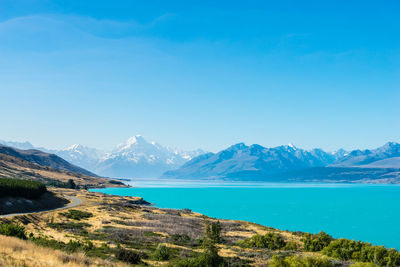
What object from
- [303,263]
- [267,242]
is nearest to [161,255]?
[303,263]

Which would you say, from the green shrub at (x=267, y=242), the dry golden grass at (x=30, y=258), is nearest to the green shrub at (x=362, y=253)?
the green shrub at (x=267, y=242)

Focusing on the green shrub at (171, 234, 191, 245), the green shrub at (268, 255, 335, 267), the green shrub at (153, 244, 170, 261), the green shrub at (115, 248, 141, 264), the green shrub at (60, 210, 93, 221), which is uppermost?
the green shrub at (268, 255, 335, 267)

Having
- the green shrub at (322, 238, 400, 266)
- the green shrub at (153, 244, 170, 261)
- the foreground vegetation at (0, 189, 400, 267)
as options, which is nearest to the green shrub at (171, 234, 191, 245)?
the foreground vegetation at (0, 189, 400, 267)

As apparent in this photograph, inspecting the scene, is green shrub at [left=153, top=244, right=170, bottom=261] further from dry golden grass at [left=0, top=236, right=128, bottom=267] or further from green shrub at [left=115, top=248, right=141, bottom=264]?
dry golden grass at [left=0, top=236, right=128, bottom=267]

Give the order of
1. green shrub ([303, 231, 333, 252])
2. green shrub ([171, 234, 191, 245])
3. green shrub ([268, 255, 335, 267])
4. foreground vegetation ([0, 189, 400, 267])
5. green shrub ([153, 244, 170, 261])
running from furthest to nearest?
1. green shrub ([303, 231, 333, 252])
2. green shrub ([171, 234, 191, 245])
3. green shrub ([153, 244, 170, 261])
4. foreground vegetation ([0, 189, 400, 267])
5. green shrub ([268, 255, 335, 267])

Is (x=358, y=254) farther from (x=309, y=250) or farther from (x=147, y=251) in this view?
(x=147, y=251)

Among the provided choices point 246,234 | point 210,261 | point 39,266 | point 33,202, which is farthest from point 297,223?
point 39,266

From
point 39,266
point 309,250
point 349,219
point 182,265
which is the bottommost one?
point 349,219

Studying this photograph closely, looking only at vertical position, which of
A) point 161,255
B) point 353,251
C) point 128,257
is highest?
point 128,257

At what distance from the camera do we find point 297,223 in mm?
94562

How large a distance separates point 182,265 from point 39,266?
12.4 metres

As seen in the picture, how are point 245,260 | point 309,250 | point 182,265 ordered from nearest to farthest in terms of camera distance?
point 182,265, point 245,260, point 309,250

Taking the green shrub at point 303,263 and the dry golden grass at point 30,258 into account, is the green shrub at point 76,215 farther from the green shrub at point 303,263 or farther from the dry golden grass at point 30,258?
the green shrub at point 303,263

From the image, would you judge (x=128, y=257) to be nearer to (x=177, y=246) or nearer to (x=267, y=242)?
(x=177, y=246)
